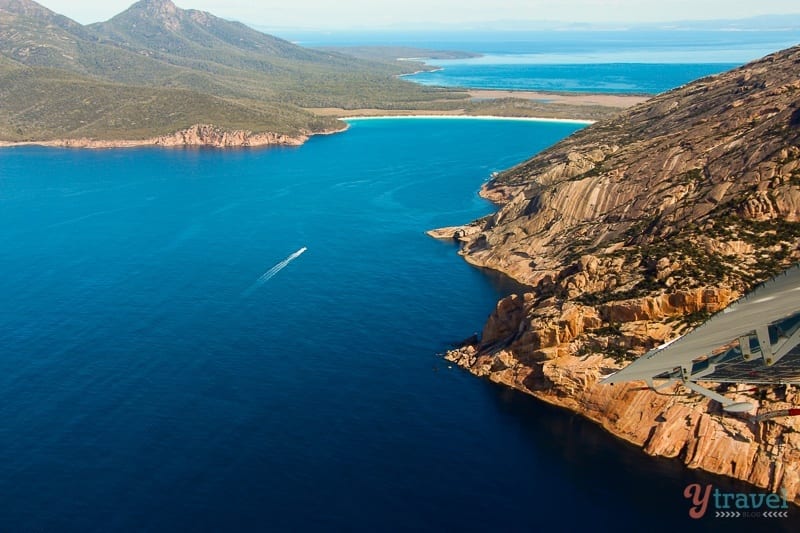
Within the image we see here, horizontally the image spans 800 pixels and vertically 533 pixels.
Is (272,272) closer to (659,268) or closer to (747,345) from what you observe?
(659,268)

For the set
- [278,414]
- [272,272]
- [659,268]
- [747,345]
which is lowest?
[278,414]

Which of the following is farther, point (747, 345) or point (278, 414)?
point (278, 414)

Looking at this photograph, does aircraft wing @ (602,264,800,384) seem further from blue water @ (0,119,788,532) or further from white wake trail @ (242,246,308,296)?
white wake trail @ (242,246,308,296)

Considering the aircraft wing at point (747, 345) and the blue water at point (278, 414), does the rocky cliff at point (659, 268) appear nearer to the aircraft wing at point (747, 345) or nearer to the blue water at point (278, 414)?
the blue water at point (278, 414)

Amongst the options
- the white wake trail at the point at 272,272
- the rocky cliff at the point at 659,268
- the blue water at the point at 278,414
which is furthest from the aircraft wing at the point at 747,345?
the white wake trail at the point at 272,272

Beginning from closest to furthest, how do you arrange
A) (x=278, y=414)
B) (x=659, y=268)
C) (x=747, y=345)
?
1. (x=747, y=345)
2. (x=278, y=414)
3. (x=659, y=268)

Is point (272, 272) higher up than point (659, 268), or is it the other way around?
point (659, 268)

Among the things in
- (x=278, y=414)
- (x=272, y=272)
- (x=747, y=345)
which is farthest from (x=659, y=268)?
(x=272, y=272)

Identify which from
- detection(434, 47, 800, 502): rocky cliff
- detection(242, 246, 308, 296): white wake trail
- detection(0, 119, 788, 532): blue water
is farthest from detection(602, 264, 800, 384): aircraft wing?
detection(242, 246, 308, 296): white wake trail
